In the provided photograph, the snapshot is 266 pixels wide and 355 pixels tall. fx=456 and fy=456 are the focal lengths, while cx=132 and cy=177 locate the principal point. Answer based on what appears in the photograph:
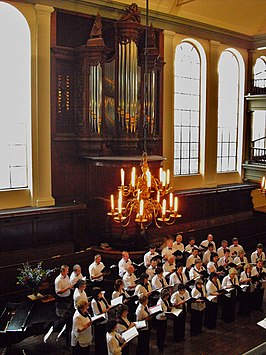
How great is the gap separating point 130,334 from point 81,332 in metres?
1.05

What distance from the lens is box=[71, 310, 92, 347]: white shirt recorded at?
803 cm

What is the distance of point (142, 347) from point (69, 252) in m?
4.30

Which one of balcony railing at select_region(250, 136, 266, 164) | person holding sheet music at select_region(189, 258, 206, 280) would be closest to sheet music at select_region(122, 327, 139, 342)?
person holding sheet music at select_region(189, 258, 206, 280)

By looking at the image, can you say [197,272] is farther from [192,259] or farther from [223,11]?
[223,11]

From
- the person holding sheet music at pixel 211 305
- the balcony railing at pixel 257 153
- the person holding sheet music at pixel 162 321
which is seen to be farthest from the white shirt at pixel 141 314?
the balcony railing at pixel 257 153

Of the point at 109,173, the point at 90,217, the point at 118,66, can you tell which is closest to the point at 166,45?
the point at 118,66

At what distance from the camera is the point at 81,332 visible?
26.6 feet

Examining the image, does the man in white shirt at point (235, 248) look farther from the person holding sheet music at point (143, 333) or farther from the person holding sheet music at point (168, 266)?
the person holding sheet music at point (143, 333)

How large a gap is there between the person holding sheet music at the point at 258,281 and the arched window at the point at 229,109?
691 centimetres

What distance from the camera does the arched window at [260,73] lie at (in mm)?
18041

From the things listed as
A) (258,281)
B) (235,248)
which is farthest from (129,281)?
(235,248)

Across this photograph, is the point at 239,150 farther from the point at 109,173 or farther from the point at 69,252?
the point at 69,252

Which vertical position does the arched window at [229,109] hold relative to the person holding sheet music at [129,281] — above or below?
above

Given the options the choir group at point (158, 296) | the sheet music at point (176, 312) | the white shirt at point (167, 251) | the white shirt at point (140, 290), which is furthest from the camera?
the white shirt at point (167, 251)
